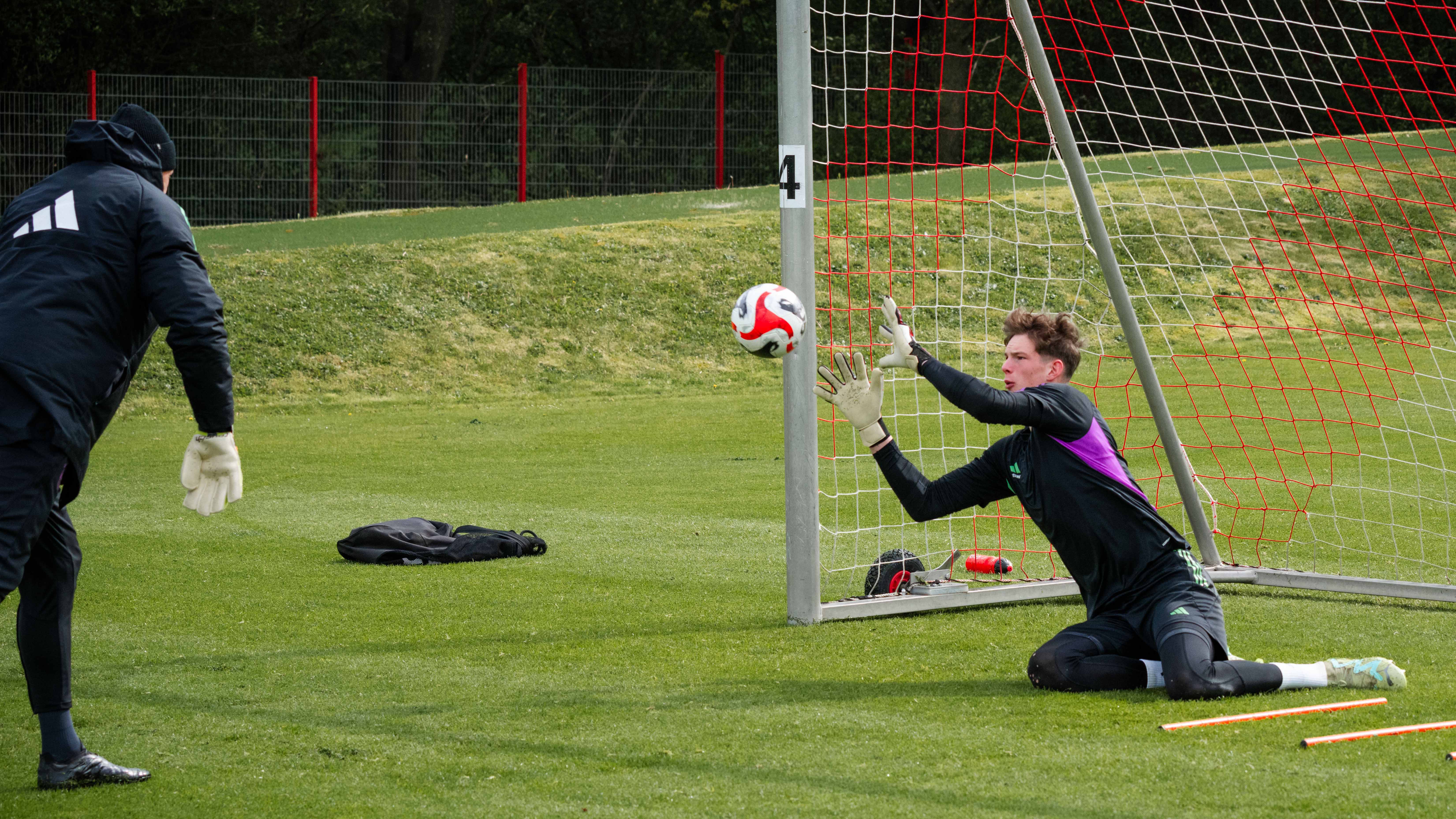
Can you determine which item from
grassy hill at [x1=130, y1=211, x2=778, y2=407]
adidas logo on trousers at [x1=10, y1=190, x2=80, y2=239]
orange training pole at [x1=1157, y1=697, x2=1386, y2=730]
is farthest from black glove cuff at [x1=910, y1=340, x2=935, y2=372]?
grassy hill at [x1=130, y1=211, x2=778, y2=407]

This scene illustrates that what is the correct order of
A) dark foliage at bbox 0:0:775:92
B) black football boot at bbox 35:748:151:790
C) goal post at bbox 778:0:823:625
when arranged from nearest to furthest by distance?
black football boot at bbox 35:748:151:790 < goal post at bbox 778:0:823:625 < dark foliage at bbox 0:0:775:92

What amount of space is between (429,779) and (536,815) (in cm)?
52

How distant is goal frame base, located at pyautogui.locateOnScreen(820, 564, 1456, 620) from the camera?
6793mm

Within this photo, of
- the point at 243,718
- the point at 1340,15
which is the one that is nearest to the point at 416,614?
the point at 243,718

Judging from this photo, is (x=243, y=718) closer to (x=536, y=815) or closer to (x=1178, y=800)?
(x=536, y=815)

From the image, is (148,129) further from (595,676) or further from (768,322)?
(595,676)

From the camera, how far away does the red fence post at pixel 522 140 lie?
24.6 meters

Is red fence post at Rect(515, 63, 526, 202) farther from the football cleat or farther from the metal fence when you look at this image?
the football cleat

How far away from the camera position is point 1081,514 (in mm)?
5453

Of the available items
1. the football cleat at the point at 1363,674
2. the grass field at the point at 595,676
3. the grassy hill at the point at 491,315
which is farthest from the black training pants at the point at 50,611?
the grassy hill at the point at 491,315

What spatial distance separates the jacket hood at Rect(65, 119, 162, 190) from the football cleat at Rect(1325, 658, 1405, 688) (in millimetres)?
4374

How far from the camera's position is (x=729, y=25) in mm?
39344

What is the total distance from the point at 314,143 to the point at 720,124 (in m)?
6.90

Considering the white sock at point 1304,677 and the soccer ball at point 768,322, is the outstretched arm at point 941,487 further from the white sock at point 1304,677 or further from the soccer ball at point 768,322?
the white sock at point 1304,677
